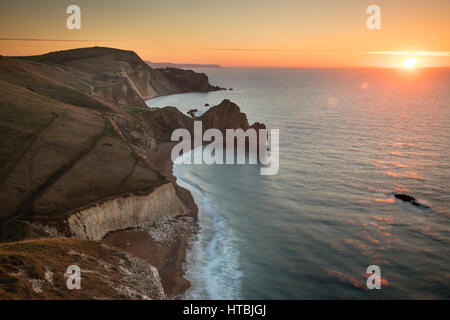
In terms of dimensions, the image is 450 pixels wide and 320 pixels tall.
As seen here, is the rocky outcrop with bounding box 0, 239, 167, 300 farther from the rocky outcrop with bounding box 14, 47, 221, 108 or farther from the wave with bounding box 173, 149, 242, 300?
the rocky outcrop with bounding box 14, 47, 221, 108

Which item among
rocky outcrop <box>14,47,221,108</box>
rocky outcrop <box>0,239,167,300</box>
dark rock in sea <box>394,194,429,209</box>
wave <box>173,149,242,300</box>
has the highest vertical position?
rocky outcrop <box>14,47,221,108</box>

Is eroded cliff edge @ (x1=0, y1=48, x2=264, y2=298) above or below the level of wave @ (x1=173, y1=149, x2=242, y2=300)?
above

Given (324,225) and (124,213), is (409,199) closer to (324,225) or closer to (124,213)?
(324,225)


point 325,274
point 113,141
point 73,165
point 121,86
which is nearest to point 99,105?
point 113,141

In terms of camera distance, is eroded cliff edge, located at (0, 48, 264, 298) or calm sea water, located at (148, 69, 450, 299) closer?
calm sea water, located at (148, 69, 450, 299)

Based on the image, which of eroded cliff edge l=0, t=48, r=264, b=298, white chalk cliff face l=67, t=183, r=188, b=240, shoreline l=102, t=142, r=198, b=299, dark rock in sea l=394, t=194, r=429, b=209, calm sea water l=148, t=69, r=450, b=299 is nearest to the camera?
shoreline l=102, t=142, r=198, b=299

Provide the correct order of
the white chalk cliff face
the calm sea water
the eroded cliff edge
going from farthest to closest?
the white chalk cliff face → the eroded cliff edge → the calm sea water

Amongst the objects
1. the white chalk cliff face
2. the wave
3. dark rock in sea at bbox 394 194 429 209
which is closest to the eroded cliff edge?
the white chalk cliff face
